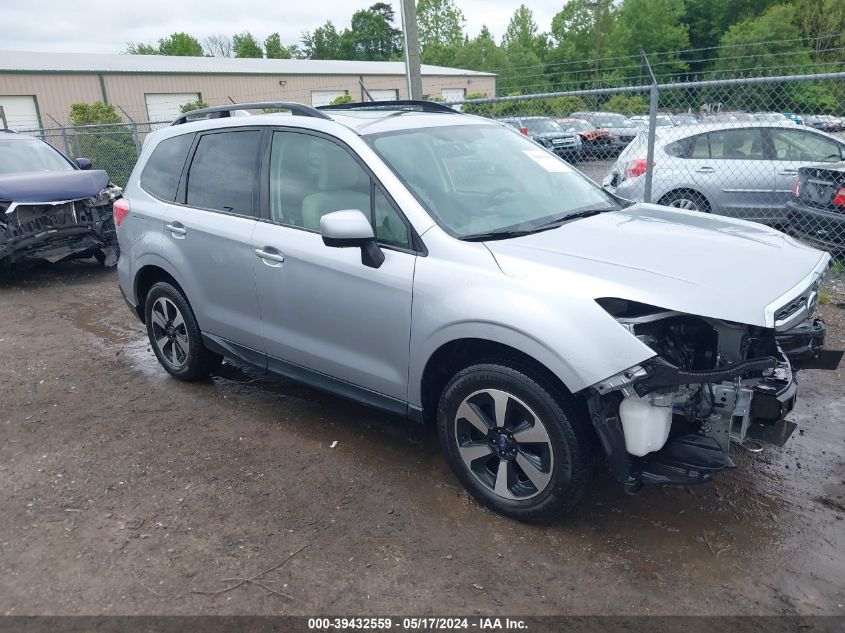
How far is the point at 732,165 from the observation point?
7.93m

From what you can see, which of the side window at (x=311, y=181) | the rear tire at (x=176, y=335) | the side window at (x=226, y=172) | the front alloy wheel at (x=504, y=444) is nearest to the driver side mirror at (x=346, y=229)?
the side window at (x=311, y=181)

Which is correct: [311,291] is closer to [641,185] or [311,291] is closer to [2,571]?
[2,571]

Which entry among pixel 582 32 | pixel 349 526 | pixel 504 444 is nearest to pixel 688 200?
pixel 504 444

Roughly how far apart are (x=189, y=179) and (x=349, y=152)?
1528 mm

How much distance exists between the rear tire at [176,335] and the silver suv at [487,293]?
0.22 ft

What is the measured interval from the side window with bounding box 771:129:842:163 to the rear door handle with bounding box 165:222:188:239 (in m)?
6.83

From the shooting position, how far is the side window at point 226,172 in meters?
4.02

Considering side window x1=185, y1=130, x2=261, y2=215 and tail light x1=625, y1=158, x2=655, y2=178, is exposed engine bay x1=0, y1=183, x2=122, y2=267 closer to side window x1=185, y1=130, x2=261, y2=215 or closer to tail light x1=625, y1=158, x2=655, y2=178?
side window x1=185, y1=130, x2=261, y2=215

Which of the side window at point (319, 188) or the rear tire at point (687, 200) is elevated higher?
the side window at point (319, 188)

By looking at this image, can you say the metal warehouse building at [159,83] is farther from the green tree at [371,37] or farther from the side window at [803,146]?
the green tree at [371,37]

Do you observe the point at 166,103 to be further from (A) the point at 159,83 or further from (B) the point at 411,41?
(B) the point at 411,41

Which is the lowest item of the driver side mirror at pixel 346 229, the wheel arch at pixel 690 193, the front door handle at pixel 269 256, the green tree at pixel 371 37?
the wheel arch at pixel 690 193

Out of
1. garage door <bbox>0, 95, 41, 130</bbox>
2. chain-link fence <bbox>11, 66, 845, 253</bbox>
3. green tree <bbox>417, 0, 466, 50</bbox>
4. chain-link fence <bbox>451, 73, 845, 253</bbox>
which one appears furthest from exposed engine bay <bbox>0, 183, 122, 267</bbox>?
green tree <bbox>417, 0, 466, 50</bbox>

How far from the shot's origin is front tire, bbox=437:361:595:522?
283 cm
